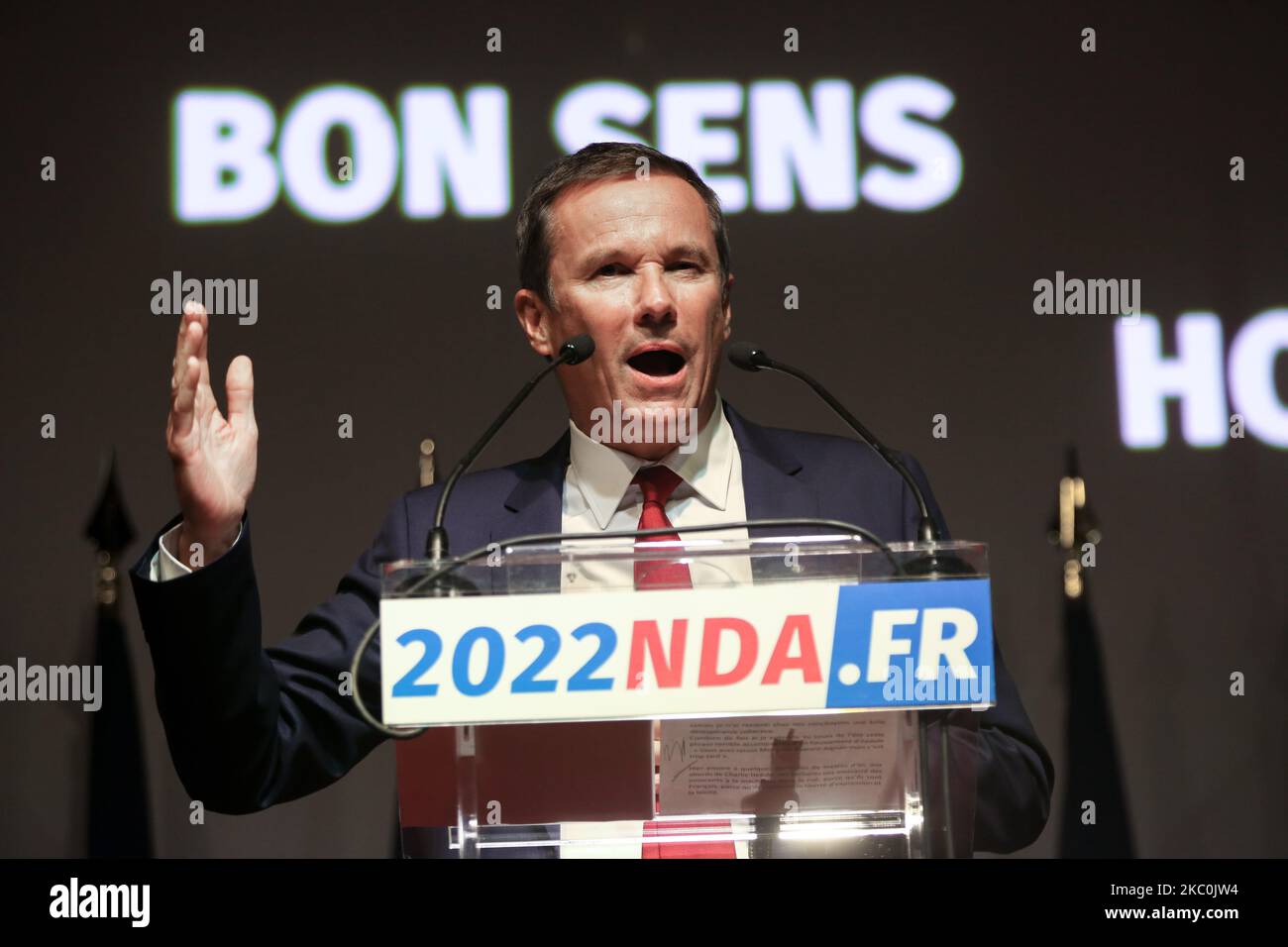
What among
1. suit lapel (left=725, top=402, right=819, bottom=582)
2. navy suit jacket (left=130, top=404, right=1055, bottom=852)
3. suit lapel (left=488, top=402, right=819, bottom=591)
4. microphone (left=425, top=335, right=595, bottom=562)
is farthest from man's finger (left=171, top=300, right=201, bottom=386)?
suit lapel (left=725, top=402, right=819, bottom=582)

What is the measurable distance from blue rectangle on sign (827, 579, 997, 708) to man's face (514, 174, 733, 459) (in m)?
0.83

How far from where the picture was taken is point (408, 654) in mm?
1592

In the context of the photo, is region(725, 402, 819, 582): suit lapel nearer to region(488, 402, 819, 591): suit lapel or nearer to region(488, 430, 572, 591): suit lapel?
region(488, 402, 819, 591): suit lapel

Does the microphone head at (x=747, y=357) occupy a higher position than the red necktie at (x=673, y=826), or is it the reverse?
the microphone head at (x=747, y=357)

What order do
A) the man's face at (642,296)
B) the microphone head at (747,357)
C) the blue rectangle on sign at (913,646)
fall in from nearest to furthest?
the blue rectangle on sign at (913,646)
the microphone head at (747,357)
the man's face at (642,296)

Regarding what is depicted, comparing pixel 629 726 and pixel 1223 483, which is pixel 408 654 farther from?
pixel 1223 483

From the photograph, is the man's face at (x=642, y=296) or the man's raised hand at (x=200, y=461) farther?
the man's face at (x=642, y=296)

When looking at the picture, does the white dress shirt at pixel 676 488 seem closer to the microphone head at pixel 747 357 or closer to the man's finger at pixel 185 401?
the microphone head at pixel 747 357

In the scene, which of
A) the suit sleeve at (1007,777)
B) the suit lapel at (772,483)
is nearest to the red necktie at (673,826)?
the suit sleeve at (1007,777)

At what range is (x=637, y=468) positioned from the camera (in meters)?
2.35

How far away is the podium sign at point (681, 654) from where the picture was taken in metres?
1.58

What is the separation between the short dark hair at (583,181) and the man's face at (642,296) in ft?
0.08
